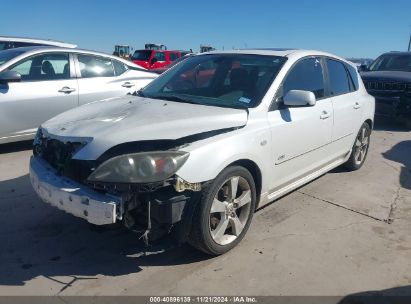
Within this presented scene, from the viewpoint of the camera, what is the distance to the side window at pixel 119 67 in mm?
7211

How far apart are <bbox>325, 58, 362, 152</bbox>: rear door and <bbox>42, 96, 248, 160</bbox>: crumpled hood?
1.77m

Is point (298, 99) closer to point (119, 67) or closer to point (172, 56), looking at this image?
point (119, 67)

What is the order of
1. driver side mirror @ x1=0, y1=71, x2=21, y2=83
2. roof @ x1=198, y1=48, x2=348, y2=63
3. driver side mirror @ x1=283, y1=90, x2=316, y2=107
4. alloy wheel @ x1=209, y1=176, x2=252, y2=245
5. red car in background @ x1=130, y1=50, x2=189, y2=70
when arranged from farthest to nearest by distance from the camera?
red car in background @ x1=130, y1=50, x2=189, y2=70
driver side mirror @ x1=0, y1=71, x2=21, y2=83
roof @ x1=198, y1=48, x2=348, y2=63
driver side mirror @ x1=283, y1=90, x2=316, y2=107
alloy wheel @ x1=209, y1=176, x2=252, y2=245

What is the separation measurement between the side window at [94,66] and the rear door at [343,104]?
149 inches

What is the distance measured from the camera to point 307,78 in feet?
14.4

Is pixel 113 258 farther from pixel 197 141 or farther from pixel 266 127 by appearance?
pixel 266 127

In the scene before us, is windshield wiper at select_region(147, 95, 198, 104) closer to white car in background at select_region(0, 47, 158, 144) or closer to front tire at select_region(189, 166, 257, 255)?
front tire at select_region(189, 166, 257, 255)

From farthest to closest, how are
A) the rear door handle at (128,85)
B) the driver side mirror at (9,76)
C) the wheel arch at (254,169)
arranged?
1. the rear door handle at (128,85)
2. the driver side mirror at (9,76)
3. the wheel arch at (254,169)

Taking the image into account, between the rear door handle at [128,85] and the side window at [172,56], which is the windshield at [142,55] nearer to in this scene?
the side window at [172,56]

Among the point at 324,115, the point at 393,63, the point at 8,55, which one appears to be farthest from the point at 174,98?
the point at 393,63

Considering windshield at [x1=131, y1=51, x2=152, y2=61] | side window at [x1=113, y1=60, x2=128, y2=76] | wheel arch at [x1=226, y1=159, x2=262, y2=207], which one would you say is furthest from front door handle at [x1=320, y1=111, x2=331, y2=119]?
windshield at [x1=131, y1=51, x2=152, y2=61]

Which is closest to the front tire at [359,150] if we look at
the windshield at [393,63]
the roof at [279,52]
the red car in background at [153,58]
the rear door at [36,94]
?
the roof at [279,52]

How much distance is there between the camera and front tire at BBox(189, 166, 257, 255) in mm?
3064

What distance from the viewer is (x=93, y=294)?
2.86 meters
